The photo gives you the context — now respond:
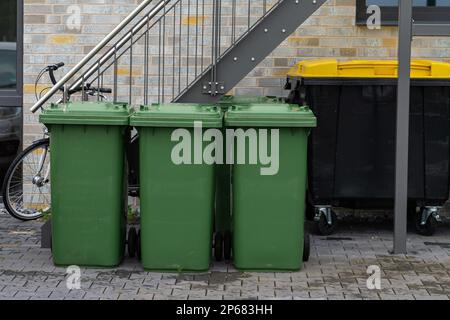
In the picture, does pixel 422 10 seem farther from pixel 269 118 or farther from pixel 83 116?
pixel 83 116

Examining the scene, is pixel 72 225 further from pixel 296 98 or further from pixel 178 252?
pixel 296 98

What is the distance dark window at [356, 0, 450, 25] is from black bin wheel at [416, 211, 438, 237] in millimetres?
2040

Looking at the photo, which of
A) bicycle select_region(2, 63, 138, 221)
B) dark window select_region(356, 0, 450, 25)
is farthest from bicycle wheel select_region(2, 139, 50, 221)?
dark window select_region(356, 0, 450, 25)

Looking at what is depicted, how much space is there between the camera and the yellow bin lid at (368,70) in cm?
816

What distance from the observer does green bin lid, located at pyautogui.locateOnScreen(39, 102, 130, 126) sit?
6832 millimetres

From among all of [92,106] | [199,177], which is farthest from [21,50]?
[199,177]

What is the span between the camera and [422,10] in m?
9.39

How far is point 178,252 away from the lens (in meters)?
6.89

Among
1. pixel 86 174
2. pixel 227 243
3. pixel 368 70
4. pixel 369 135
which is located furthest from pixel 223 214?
pixel 368 70

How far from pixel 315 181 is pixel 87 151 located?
2268 millimetres

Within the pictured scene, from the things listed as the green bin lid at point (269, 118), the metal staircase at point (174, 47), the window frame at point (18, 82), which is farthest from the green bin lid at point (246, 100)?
the window frame at point (18, 82)

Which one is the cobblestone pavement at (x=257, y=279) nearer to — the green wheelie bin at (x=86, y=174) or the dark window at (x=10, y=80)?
the green wheelie bin at (x=86, y=174)

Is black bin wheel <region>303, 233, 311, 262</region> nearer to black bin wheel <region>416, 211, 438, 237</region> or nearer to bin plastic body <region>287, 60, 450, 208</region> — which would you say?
bin plastic body <region>287, 60, 450, 208</region>
